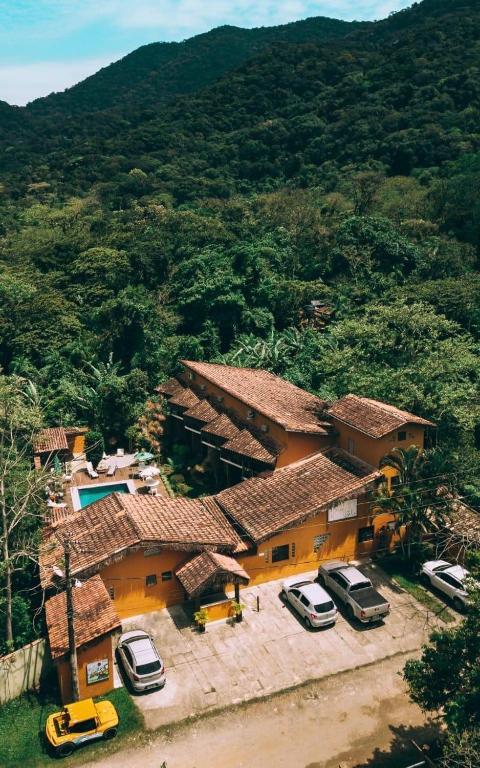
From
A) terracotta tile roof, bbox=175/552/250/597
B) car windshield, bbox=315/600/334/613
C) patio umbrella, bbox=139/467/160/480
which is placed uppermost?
terracotta tile roof, bbox=175/552/250/597

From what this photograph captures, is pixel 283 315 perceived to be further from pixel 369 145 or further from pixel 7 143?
pixel 7 143

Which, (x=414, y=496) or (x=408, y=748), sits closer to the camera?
(x=408, y=748)

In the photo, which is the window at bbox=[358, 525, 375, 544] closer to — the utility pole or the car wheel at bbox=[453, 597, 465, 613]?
the car wheel at bbox=[453, 597, 465, 613]

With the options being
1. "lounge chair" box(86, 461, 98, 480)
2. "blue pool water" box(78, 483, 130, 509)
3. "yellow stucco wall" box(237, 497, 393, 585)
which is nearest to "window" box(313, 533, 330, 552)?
→ "yellow stucco wall" box(237, 497, 393, 585)

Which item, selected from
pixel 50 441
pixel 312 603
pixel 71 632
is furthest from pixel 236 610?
pixel 50 441

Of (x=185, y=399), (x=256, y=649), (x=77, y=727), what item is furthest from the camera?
(x=185, y=399)

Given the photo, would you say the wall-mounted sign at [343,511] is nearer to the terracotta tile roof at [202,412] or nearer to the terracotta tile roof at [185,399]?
the terracotta tile roof at [202,412]

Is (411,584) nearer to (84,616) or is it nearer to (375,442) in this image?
(375,442)

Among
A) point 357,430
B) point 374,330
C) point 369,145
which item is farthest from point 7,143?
point 357,430
